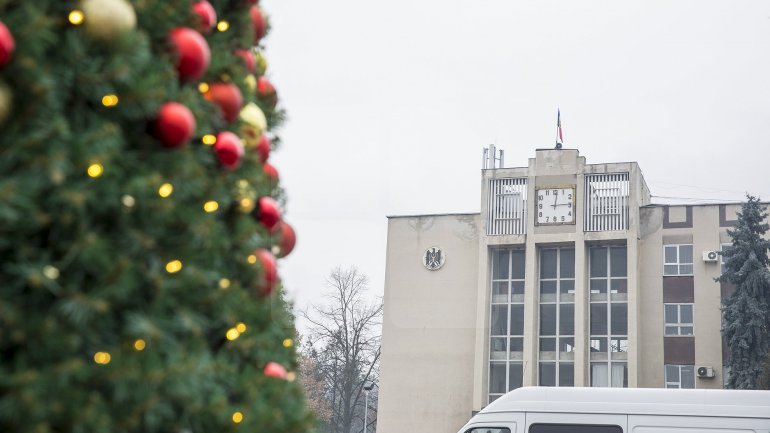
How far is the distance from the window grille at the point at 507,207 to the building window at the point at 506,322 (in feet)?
3.61

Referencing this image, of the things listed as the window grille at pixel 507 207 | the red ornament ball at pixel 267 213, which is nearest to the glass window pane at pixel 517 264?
the window grille at pixel 507 207

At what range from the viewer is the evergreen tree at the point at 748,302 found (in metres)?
38.9

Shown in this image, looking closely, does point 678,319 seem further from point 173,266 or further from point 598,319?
point 173,266

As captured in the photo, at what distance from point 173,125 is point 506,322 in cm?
4372

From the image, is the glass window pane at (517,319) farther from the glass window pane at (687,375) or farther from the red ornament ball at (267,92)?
the red ornament ball at (267,92)

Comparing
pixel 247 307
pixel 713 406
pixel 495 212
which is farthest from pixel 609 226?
pixel 247 307


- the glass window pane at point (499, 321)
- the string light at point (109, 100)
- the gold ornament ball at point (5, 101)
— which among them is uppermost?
the glass window pane at point (499, 321)

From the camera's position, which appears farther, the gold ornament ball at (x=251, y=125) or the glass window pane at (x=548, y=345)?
the glass window pane at (x=548, y=345)

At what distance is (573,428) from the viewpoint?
1200 cm

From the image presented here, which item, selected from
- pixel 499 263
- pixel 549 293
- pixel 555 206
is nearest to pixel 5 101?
pixel 549 293

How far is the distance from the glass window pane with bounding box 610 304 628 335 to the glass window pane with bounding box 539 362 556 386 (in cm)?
324

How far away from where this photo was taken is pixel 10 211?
1744 mm

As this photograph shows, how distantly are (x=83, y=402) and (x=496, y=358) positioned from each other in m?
43.7

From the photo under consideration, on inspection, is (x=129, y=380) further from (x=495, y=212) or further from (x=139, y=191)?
(x=495, y=212)
